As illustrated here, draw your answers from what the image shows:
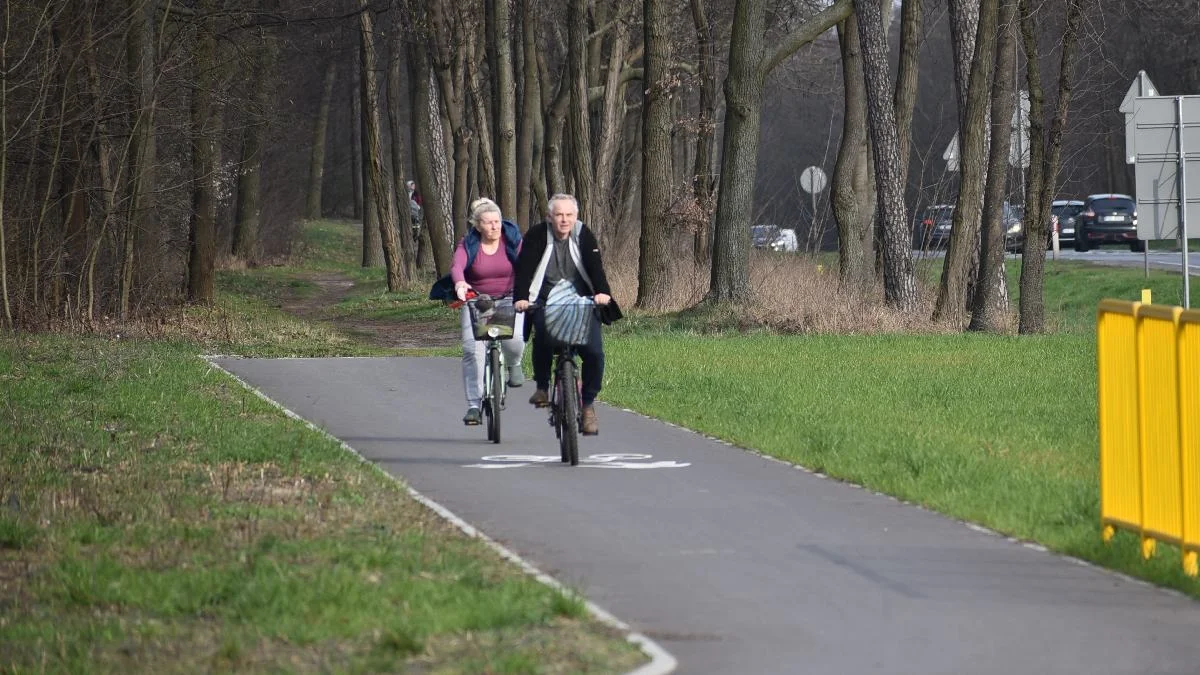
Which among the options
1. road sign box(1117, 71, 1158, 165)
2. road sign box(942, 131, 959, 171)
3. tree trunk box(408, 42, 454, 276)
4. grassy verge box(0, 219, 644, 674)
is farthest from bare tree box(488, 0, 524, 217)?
grassy verge box(0, 219, 644, 674)

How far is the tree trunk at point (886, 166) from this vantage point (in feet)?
88.9

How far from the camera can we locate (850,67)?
103 ft

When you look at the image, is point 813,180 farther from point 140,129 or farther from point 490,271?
point 490,271

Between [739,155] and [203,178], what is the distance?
8.14 m

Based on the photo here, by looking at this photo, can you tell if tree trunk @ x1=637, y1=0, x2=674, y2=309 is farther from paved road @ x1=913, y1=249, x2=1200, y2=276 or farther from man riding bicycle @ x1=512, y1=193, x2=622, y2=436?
man riding bicycle @ x1=512, y1=193, x2=622, y2=436

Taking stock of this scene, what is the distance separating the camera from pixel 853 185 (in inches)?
1200

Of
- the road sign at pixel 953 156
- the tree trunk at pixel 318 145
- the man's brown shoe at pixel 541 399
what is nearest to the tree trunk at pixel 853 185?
the road sign at pixel 953 156

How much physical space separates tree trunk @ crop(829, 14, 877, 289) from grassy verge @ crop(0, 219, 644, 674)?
1620 cm

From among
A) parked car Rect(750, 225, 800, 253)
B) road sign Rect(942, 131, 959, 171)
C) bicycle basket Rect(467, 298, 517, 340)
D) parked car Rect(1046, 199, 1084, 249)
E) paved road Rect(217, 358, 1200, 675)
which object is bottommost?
paved road Rect(217, 358, 1200, 675)

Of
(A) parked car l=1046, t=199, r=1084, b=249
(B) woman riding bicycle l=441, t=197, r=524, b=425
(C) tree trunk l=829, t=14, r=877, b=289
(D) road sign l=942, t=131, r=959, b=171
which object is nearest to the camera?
(B) woman riding bicycle l=441, t=197, r=524, b=425

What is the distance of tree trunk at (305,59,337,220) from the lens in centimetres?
6159

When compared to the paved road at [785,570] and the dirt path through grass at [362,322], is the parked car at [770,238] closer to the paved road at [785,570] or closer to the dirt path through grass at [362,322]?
the dirt path through grass at [362,322]

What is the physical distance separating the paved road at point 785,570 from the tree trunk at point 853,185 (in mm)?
16177

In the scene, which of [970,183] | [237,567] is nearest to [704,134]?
[970,183]
